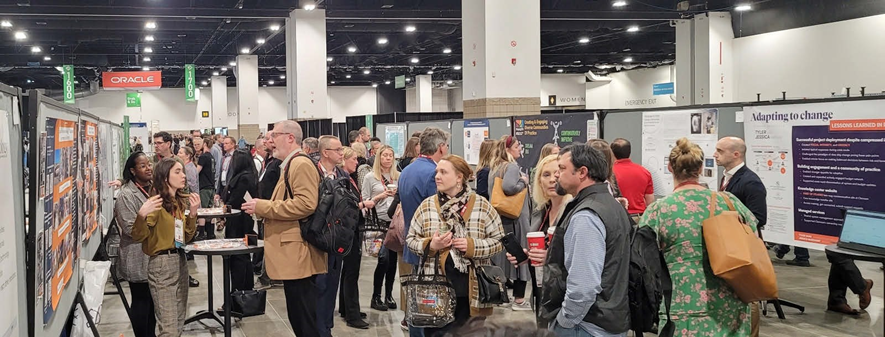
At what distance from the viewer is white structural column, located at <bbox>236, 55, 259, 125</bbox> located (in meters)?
26.0

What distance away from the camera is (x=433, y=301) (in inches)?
152

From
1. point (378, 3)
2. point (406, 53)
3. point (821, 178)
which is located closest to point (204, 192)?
point (821, 178)

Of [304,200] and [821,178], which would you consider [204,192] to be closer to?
[304,200]

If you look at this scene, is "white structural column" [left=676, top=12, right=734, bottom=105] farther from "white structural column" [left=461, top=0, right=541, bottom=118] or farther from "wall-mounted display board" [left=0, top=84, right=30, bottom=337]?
"wall-mounted display board" [left=0, top=84, right=30, bottom=337]

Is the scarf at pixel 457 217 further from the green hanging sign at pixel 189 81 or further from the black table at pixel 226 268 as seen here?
the green hanging sign at pixel 189 81

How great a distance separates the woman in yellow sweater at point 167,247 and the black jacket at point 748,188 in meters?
3.60

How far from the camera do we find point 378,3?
58.6 ft

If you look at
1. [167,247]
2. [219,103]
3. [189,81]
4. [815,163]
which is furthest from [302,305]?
[219,103]

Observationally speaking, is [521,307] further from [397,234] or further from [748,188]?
[748,188]

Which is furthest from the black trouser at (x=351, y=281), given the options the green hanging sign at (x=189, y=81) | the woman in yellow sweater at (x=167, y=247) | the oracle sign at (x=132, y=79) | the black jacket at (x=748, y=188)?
the oracle sign at (x=132, y=79)

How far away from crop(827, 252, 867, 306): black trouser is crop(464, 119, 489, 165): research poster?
380cm

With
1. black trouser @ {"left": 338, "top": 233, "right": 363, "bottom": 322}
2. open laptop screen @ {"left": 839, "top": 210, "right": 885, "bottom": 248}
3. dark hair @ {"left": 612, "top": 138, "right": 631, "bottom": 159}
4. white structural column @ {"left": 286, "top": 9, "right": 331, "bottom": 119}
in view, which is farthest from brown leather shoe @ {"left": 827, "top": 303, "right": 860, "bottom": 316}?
white structural column @ {"left": 286, "top": 9, "right": 331, "bottom": 119}

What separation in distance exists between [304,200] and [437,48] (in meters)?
22.7

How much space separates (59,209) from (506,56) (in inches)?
334
